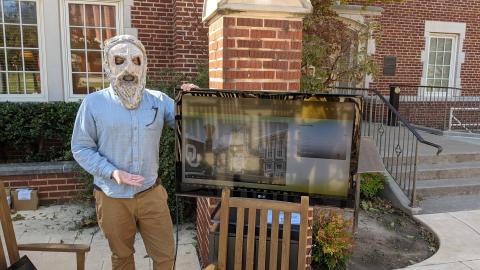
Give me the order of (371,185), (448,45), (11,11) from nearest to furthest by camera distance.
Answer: (371,185)
(11,11)
(448,45)

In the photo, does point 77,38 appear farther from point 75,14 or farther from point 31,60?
point 31,60

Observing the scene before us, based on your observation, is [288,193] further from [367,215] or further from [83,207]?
[83,207]

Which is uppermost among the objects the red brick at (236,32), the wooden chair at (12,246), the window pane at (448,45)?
the window pane at (448,45)

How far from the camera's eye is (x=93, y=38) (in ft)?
22.4

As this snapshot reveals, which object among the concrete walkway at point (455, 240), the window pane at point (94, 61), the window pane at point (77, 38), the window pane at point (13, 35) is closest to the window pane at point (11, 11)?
the window pane at point (13, 35)

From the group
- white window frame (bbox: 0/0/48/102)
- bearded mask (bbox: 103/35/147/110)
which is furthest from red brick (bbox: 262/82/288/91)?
white window frame (bbox: 0/0/48/102)

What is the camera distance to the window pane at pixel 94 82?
6934 mm

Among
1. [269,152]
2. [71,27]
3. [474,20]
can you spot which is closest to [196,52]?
[71,27]

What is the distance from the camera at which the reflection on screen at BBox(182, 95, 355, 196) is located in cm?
225

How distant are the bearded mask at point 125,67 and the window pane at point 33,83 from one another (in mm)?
5048

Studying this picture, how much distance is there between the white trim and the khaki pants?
31.7ft

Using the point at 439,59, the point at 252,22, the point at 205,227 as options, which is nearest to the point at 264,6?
the point at 252,22

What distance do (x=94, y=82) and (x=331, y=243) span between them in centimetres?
499

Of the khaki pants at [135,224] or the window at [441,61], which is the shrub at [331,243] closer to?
the khaki pants at [135,224]
